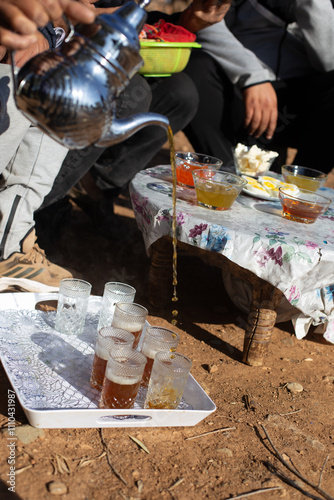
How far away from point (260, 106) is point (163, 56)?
759mm

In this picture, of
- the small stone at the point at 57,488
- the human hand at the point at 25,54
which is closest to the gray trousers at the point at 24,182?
the human hand at the point at 25,54

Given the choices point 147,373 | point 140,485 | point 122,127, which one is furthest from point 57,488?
point 122,127

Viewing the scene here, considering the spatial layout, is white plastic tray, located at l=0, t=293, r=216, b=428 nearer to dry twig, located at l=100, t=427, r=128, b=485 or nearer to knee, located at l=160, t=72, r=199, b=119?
dry twig, located at l=100, t=427, r=128, b=485

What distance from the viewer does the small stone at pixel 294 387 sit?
2078mm

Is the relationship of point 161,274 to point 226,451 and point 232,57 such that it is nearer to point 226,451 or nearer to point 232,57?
point 226,451

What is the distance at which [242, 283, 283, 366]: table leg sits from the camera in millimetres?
2033

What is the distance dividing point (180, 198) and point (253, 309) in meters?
0.57

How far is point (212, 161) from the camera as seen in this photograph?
264 centimetres

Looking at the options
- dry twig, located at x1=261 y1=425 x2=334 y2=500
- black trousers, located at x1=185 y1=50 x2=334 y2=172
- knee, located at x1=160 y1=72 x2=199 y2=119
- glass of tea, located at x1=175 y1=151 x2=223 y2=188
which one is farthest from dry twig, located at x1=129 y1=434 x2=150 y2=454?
black trousers, located at x1=185 y1=50 x2=334 y2=172

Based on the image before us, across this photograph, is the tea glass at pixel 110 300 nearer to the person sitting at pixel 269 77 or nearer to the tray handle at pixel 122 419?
the tray handle at pixel 122 419

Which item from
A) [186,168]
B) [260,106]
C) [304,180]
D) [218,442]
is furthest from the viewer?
[260,106]

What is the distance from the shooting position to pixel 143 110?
3.02 m

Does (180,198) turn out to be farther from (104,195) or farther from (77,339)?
(104,195)

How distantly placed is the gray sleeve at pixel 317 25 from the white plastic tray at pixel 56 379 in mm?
2572
